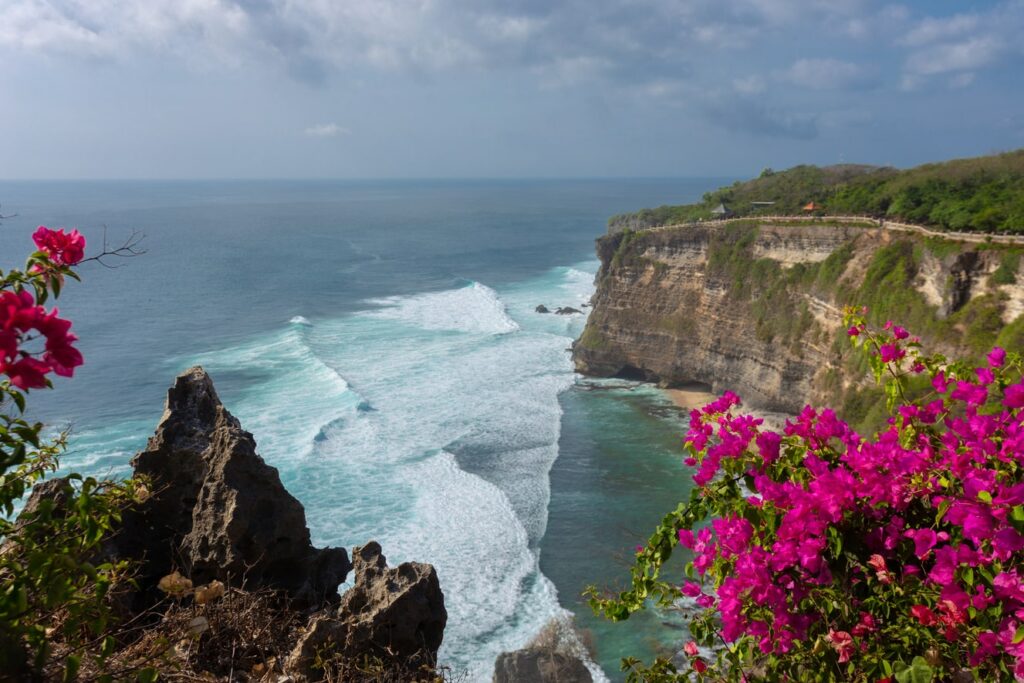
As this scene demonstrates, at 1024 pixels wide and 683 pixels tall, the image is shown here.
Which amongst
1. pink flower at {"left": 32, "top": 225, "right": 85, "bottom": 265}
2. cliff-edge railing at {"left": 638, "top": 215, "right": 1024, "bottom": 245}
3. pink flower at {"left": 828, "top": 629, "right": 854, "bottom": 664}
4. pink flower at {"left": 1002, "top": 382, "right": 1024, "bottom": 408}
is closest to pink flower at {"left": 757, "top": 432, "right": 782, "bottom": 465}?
pink flower at {"left": 828, "top": 629, "right": 854, "bottom": 664}

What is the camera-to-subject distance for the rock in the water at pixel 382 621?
8039 millimetres

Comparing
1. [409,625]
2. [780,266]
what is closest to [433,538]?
[409,625]

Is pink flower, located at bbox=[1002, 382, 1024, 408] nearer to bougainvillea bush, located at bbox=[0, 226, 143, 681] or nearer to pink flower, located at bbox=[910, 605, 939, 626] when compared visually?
pink flower, located at bbox=[910, 605, 939, 626]

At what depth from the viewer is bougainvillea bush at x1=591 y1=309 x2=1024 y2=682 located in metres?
3.93

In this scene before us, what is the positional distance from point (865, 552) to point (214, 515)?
27.6ft

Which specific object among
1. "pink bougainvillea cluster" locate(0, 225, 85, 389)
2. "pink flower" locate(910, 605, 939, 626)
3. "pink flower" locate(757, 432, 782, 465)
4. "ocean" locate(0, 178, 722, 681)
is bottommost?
"ocean" locate(0, 178, 722, 681)

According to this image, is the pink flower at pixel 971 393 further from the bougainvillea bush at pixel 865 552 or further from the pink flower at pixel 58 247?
the pink flower at pixel 58 247

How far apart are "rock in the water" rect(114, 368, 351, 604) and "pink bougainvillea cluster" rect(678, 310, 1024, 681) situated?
718 cm

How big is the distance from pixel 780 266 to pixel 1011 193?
12.1 meters

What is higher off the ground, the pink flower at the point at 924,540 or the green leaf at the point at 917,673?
the pink flower at the point at 924,540

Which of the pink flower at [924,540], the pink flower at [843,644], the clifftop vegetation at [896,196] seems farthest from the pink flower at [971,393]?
the clifftop vegetation at [896,196]

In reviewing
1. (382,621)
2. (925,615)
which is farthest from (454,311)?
(925,615)

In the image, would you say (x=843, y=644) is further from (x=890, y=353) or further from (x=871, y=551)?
(x=890, y=353)

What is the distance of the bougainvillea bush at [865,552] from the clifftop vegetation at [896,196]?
34456 millimetres
